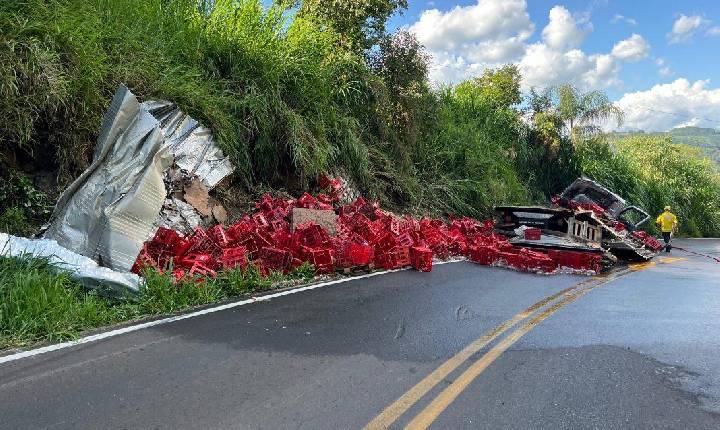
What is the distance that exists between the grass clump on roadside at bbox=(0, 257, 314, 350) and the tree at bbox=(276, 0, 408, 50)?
11.5m

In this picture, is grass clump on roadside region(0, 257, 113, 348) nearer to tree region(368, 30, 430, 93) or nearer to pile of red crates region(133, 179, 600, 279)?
pile of red crates region(133, 179, 600, 279)

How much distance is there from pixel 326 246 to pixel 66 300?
14.8ft

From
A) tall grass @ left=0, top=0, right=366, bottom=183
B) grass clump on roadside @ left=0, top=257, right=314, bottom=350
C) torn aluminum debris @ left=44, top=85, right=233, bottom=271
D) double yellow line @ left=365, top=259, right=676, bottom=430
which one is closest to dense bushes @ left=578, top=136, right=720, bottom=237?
tall grass @ left=0, top=0, right=366, bottom=183

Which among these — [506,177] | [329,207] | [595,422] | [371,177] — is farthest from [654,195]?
[595,422]

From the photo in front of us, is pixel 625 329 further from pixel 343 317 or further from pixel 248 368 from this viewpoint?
pixel 248 368

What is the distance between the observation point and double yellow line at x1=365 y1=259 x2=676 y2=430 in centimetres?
374

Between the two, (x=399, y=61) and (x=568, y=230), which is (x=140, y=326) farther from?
(x=399, y=61)

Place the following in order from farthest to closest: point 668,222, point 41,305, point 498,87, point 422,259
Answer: point 498,87 < point 668,222 < point 422,259 < point 41,305

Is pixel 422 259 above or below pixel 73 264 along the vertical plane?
below

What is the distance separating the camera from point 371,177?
630 inches

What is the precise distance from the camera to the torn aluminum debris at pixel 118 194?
6.92 meters

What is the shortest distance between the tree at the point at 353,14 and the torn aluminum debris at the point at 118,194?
31.2 ft

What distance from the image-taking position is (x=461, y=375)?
15.1ft

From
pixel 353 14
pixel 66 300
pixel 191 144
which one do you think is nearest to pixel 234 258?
pixel 66 300
